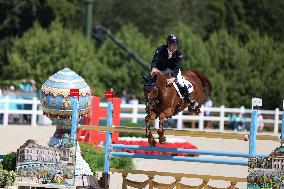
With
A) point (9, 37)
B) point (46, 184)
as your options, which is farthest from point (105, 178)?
point (9, 37)

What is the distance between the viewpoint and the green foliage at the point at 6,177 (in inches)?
507

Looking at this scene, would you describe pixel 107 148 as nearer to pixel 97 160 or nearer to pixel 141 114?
pixel 97 160

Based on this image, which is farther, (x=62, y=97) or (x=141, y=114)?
(x=141, y=114)

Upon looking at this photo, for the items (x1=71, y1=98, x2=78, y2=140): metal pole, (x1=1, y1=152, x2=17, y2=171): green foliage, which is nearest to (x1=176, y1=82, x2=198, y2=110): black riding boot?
(x1=71, y1=98, x2=78, y2=140): metal pole

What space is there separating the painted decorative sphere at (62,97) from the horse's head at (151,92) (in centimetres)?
121

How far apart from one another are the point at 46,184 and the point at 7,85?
25630mm

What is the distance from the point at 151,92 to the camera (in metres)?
13.1

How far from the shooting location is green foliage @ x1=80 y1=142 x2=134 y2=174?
1703 centimetres

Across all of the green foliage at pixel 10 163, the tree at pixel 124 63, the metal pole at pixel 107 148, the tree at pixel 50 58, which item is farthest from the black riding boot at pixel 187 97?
the tree at pixel 124 63

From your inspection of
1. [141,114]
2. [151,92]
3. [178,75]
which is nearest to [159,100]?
[151,92]

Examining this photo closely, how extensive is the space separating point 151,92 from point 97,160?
192 inches

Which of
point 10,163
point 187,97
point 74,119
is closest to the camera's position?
point 74,119

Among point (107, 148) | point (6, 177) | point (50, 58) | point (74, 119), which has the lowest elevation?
point (6, 177)

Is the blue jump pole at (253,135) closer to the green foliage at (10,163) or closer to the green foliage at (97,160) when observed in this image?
the green foliage at (10,163)
